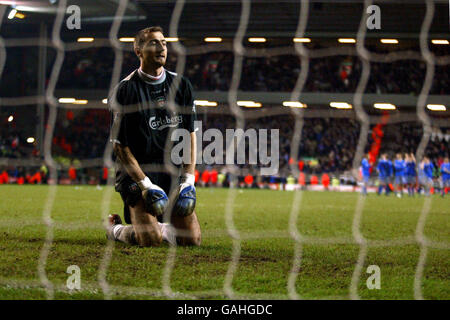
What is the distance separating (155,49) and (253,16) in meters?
15.8

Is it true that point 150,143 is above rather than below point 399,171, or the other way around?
above

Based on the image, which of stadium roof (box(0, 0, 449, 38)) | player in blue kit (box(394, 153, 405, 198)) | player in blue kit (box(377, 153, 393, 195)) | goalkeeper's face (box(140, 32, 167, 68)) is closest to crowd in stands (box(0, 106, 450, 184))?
stadium roof (box(0, 0, 449, 38))

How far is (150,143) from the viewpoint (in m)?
5.15

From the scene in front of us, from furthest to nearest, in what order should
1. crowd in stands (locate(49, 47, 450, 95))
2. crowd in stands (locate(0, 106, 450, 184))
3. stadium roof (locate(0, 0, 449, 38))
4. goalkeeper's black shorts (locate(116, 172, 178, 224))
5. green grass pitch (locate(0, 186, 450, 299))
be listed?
crowd in stands (locate(49, 47, 450, 95)) < crowd in stands (locate(0, 106, 450, 184)) < stadium roof (locate(0, 0, 449, 38)) < goalkeeper's black shorts (locate(116, 172, 178, 224)) < green grass pitch (locate(0, 186, 450, 299))

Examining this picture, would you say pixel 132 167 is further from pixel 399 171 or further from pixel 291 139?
pixel 291 139

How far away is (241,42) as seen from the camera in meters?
23.8

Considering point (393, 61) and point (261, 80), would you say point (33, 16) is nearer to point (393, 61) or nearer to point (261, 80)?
point (261, 80)

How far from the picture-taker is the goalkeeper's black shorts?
5.02 meters

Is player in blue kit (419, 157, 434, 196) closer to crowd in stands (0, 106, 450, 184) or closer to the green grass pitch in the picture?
crowd in stands (0, 106, 450, 184)

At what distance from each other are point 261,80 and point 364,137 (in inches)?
180

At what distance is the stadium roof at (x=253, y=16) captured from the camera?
1822 centimetres

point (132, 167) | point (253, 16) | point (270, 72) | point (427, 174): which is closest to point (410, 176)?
point (427, 174)

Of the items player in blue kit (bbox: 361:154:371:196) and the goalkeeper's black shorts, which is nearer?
the goalkeeper's black shorts

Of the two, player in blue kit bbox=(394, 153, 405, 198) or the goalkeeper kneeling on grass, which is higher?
the goalkeeper kneeling on grass
